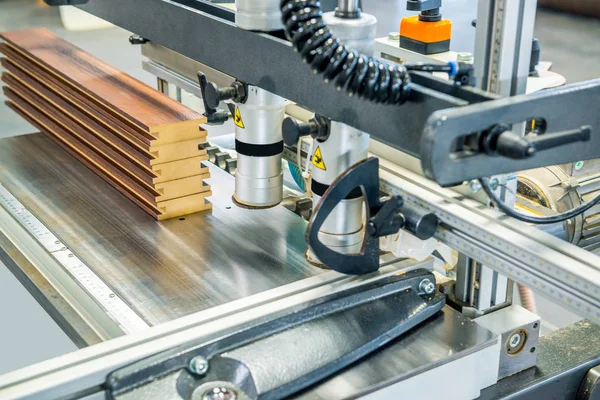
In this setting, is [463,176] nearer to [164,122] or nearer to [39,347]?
[164,122]

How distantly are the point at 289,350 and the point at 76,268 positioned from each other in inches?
20.6

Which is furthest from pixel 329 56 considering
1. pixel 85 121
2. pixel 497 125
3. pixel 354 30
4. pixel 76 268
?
pixel 85 121

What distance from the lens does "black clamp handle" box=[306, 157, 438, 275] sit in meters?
1.32

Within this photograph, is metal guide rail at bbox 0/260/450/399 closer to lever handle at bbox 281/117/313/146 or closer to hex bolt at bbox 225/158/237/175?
lever handle at bbox 281/117/313/146

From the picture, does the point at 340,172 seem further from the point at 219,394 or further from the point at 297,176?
the point at 297,176

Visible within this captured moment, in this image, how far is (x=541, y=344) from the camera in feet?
4.84

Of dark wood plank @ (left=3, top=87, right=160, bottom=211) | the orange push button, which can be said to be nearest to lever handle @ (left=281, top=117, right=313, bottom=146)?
dark wood plank @ (left=3, top=87, right=160, bottom=211)

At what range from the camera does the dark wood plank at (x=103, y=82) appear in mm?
1729

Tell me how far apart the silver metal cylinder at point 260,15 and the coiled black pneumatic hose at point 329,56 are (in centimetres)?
32

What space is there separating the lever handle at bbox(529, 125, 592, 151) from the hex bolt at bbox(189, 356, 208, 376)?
56 cm

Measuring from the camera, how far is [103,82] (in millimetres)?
1976

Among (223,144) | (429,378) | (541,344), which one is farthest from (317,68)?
(223,144)

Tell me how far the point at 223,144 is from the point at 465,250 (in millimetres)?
1013

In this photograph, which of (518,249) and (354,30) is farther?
(354,30)
